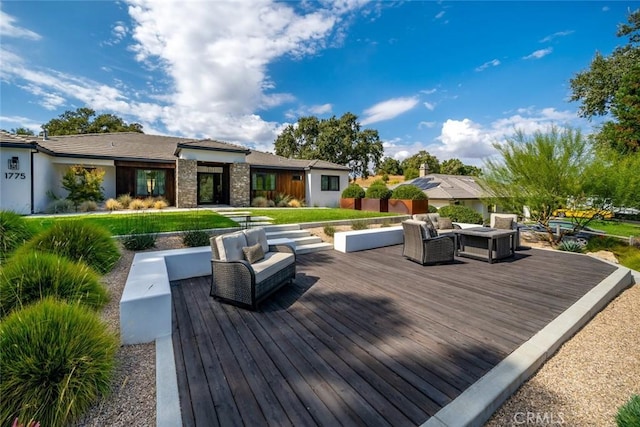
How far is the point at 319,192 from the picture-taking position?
19.3 m

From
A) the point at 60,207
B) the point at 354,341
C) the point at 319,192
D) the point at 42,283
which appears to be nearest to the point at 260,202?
the point at 319,192

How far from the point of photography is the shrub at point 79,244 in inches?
176

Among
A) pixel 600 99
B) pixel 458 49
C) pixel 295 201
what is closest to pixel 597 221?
pixel 458 49

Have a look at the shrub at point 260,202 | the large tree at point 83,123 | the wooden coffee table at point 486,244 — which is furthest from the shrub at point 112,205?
the large tree at point 83,123

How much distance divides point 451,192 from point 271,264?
67.9ft

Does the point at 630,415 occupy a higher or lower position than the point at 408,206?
lower

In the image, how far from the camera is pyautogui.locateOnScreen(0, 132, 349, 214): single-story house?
1114 centimetres

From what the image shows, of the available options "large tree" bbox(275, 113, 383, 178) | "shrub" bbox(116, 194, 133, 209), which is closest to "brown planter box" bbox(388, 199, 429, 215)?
"shrub" bbox(116, 194, 133, 209)

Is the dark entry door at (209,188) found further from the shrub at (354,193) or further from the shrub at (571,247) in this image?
the shrub at (571,247)

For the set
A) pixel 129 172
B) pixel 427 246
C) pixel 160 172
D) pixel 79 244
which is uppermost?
pixel 160 172

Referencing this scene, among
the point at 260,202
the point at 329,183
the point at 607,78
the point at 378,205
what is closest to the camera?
the point at 607,78

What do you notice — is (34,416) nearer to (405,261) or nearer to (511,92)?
(405,261)

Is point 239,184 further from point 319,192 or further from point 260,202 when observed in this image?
point 319,192

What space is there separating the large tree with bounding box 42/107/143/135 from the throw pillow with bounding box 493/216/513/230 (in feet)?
118
